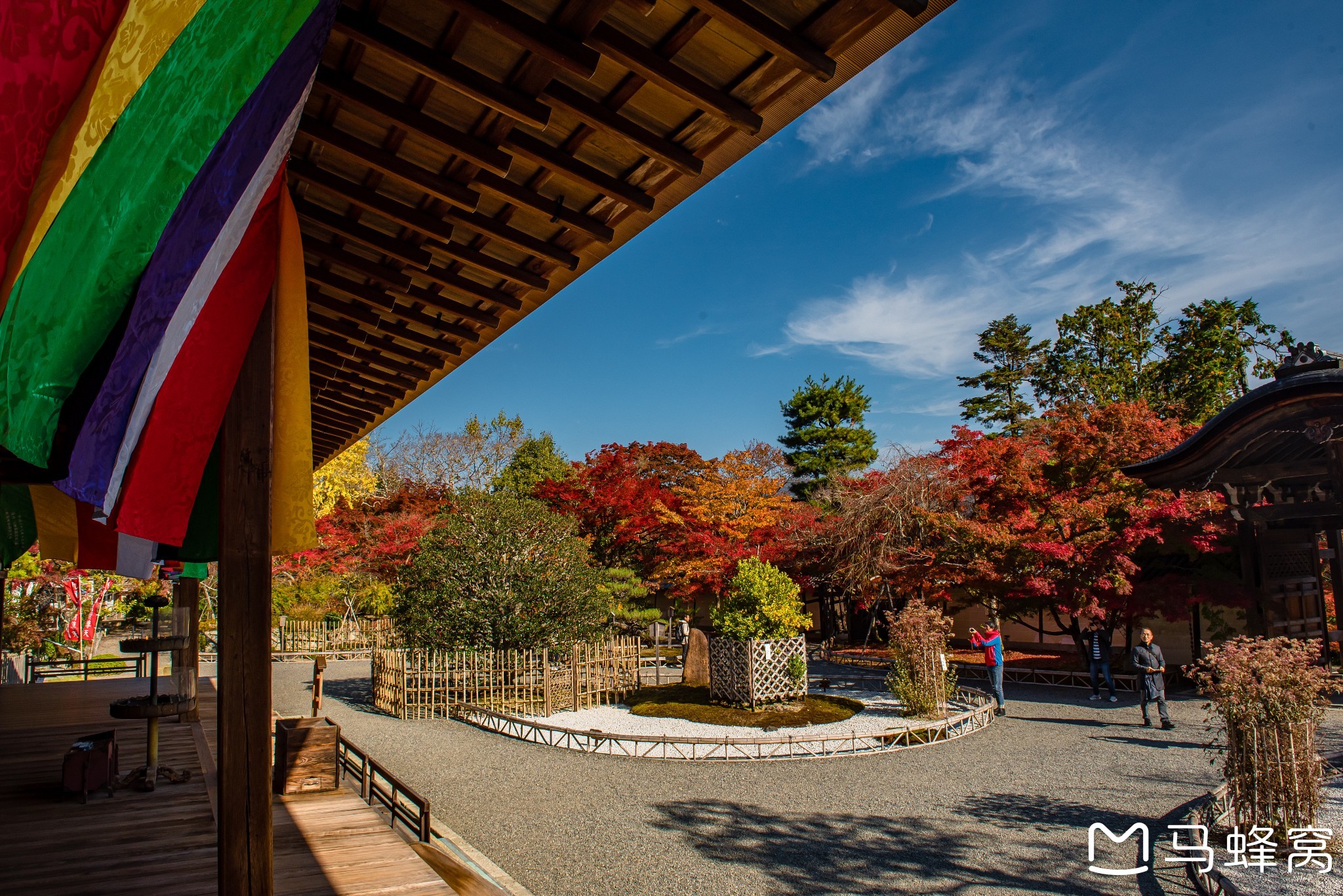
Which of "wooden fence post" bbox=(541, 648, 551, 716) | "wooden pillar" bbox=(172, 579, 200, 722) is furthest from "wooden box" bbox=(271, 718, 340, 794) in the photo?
"wooden fence post" bbox=(541, 648, 551, 716)

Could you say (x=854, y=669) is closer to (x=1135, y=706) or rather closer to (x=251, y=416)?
(x=1135, y=706)

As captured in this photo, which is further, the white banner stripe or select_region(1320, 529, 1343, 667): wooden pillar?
select_region(1320, 529, 1343, 667): wooden pillar

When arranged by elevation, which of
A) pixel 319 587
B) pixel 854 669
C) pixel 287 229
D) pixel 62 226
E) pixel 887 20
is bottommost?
pixel 854 669

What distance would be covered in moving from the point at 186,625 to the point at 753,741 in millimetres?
5815

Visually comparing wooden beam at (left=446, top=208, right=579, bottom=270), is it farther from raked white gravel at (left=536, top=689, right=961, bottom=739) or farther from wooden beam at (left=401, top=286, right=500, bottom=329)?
raked white gravel at (left=536, top=689, right=961, bottom=739)

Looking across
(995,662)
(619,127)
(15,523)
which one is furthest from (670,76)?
(995,662)

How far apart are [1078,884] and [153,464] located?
5.92m

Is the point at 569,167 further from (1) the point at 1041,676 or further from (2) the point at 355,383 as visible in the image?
(1) the point at 1041,676

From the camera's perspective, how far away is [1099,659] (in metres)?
12.4

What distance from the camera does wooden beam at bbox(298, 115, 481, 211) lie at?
2.28 meters

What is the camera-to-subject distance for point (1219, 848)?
→ 18.2 feet

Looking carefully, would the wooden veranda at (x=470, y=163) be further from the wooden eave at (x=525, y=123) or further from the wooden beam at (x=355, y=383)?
the wooden beam at (x=355, y=383)

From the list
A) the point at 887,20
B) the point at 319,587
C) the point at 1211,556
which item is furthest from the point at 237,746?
the point at 319,587

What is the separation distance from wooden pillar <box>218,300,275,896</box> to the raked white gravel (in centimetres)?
835
